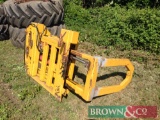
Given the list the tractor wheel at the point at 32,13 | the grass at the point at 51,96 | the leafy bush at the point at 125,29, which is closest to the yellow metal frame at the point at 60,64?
the grass at the point at 51,96

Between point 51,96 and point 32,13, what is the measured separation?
95.4 inches

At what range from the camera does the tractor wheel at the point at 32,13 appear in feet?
17.4

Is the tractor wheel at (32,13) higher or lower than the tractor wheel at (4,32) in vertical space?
higher

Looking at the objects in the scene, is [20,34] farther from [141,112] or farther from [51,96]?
[141,112]

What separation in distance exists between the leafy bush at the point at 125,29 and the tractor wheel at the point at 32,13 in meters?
1.51

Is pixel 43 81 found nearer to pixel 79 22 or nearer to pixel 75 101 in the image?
pixel 75 101

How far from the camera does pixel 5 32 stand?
6488 mm

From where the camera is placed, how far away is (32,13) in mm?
5305

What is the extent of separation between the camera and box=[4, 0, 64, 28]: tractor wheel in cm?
529

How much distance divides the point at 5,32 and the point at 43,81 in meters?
3.10

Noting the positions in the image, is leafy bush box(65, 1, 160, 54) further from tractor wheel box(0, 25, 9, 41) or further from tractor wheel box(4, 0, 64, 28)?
tractor wheel box(0, 25, 9, 41)

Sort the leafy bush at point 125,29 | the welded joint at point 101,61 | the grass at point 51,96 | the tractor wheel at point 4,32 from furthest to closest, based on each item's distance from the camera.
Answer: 1. the tractor wheel at point 4,32
2. the leafy bush at point 125,29
3. the grass at point 51,96
4. the welded joint at point 101,61

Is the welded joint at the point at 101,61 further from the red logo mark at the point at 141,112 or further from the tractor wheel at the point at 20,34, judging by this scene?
the tractor wheel at the point at 20,34

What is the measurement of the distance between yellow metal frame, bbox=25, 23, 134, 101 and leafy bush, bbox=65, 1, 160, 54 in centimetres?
208
